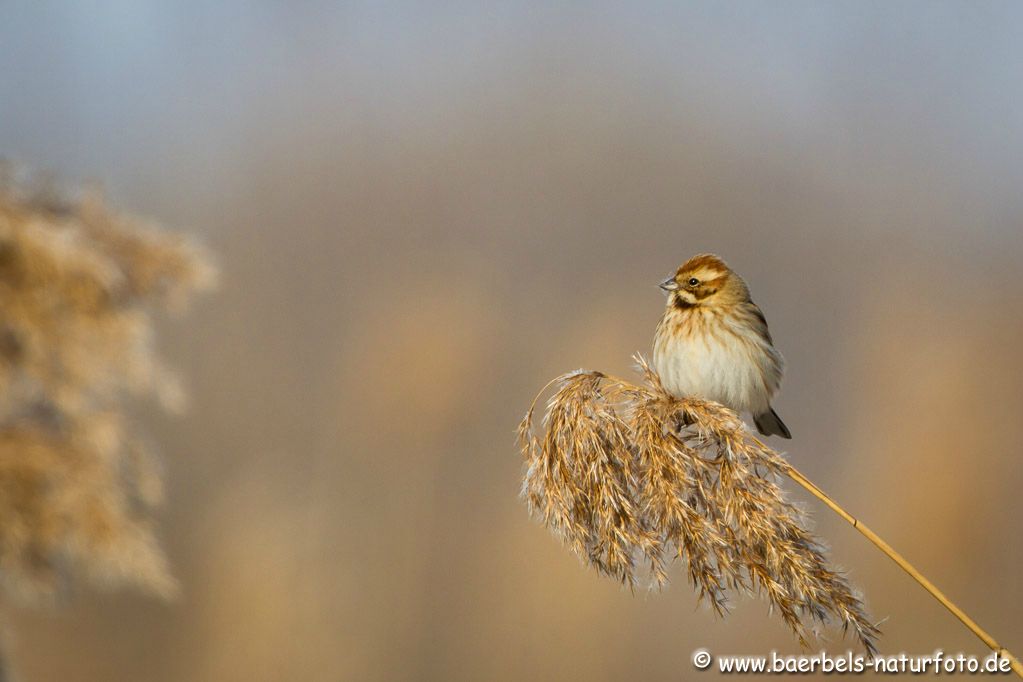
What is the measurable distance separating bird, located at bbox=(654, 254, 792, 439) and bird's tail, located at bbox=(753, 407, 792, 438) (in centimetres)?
10

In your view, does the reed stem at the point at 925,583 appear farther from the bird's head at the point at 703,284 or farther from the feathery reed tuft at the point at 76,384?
the bird's head at the point at 703,284

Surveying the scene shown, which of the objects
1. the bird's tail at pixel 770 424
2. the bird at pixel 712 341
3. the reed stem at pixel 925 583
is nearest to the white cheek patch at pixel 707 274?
the bird at pixel 712 341

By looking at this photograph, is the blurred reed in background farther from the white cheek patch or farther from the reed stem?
the white cheek patch

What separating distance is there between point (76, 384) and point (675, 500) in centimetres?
95

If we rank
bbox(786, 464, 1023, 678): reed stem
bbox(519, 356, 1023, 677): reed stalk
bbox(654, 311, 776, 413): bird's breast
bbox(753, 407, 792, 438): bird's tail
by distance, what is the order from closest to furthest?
bbox(786, 464, 1023, 678): reed stem, bbox(519, 356, 1023, 677): reed stalk, bbox(654, 311, 776, 413): bird's breast, bbox(753, 407, 792, 438): bird's tail

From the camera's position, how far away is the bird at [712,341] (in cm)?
264

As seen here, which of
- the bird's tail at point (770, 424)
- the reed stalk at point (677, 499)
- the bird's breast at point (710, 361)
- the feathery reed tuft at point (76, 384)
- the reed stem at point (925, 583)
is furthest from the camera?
the bird's tail at point (770, 424)

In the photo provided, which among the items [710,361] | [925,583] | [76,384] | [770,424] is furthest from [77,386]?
[770,424]

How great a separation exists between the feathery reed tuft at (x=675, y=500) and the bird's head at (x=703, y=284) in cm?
91

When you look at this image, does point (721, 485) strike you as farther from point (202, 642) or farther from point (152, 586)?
point (202, 642)

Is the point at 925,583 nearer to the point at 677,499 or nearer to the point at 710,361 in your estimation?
the point at 677,499

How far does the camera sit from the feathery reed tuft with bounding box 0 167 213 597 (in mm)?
986

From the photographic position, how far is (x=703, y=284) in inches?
106

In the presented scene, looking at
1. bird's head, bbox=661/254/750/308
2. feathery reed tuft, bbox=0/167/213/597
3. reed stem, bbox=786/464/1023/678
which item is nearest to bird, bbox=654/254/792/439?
bird's head, bbox=661/254/750/308
